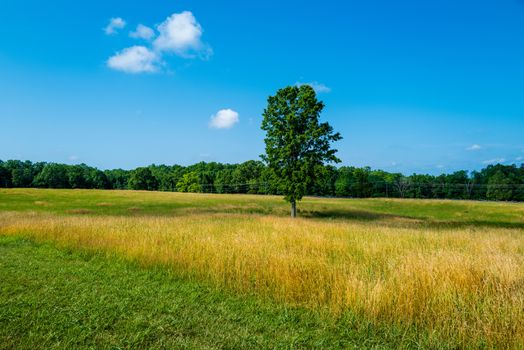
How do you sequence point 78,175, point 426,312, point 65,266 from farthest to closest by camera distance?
point 78,175 → point 65,266 → point 426,312

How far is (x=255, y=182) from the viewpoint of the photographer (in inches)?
4171

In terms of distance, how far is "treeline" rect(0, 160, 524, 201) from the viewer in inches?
3703

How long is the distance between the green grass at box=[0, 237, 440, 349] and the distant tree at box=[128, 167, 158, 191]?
113 meters

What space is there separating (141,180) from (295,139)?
100 meters

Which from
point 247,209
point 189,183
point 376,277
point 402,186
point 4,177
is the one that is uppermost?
point 4,177

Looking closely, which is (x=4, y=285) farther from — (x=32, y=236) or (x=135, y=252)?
(x=32, y=236)

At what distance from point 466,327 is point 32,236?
15.8 metres

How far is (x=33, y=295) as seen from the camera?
6062 millimetres

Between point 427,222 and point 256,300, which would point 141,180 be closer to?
point 427,222

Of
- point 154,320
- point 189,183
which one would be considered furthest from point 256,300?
point 189,183

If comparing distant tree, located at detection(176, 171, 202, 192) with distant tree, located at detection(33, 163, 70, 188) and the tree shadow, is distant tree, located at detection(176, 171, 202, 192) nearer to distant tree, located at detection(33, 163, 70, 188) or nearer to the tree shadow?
distant tree, located at detection(33, 163, 70, 188)

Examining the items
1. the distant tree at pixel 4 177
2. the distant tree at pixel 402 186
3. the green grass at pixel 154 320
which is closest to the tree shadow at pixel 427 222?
the green grass at pixel 154 320

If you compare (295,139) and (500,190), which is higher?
(295,139)

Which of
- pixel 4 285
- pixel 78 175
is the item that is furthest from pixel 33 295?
pixel 78 175
